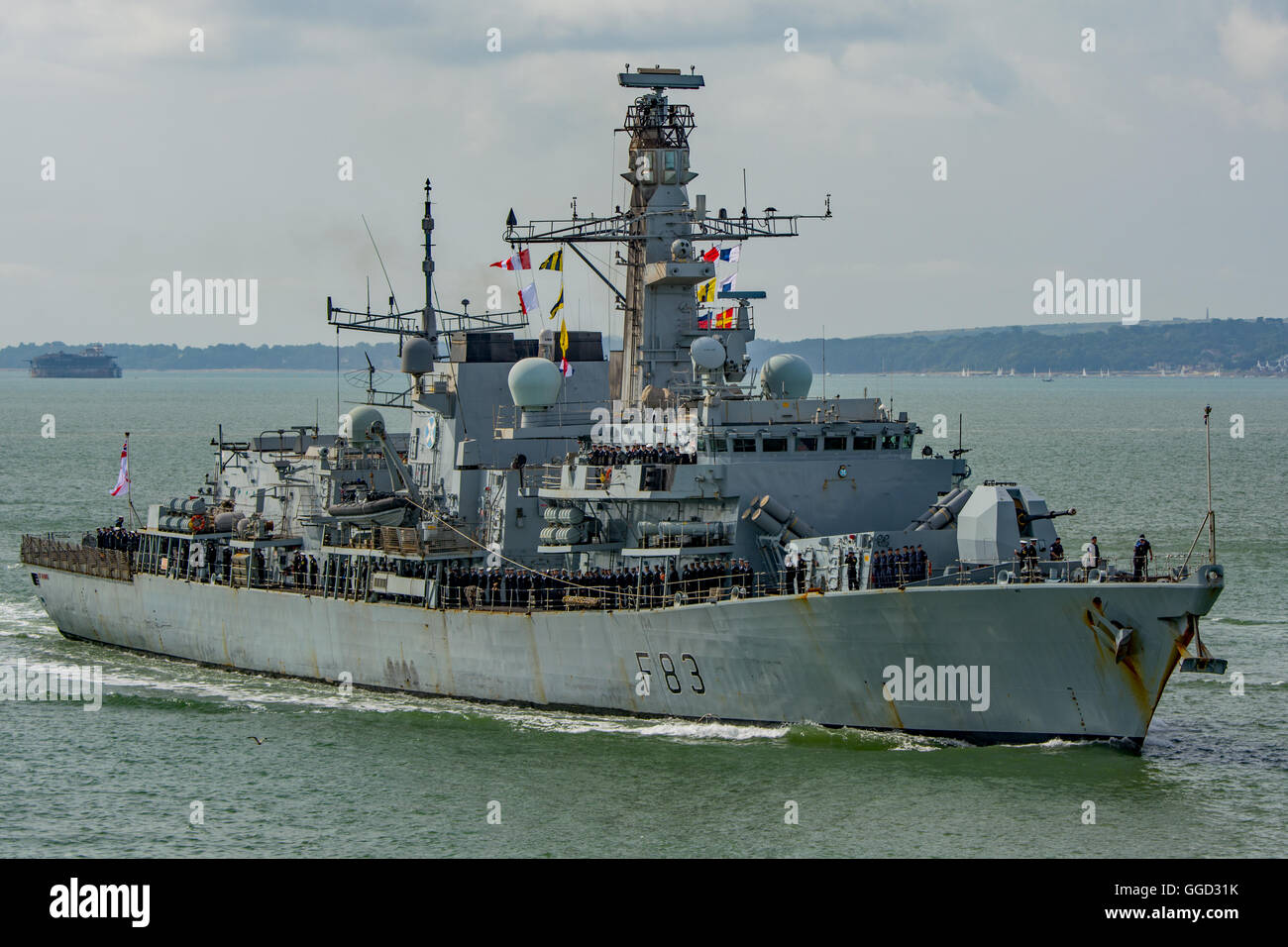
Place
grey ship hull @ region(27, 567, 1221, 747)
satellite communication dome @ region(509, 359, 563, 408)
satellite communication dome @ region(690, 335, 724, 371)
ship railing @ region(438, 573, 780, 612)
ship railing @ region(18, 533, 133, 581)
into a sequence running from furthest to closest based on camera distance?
ship railing @ region(18, 533, 133, 581), satellite communication dome @ region(509, 359, 563, 408), satellite communication dome @ region(690, 335, 724, 371), ship railing @ region(438, 573, 780, 612), grey ship hull @ region(27, 567, 1221, 747)

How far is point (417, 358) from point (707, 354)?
28.1ft

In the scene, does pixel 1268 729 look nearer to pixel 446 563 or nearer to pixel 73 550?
pixel 446 563

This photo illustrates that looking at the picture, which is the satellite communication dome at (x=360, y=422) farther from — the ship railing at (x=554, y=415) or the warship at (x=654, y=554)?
the ship railing at (x=554, y=415)

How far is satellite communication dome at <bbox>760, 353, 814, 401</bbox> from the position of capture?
1192 inches

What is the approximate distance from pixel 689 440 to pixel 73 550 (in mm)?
18945

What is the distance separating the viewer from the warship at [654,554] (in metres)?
24.2

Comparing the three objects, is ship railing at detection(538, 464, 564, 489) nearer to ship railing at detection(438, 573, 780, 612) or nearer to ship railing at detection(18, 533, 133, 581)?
ship railing at detection(438, 573, 780, 612)

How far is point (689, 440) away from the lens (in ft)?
93.7

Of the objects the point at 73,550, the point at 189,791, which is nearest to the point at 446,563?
the point at 189,791

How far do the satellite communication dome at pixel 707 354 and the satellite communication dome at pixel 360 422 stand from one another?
9004 millimetres

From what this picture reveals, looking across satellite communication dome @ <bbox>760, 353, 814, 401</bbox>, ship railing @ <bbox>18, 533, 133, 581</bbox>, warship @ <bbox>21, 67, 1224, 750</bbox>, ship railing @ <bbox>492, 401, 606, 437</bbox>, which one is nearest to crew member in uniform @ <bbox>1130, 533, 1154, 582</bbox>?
warship @ <bbox>21, 67, 1224, 750</bbox>

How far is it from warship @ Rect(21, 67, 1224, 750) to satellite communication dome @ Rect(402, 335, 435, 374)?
4.5 inches

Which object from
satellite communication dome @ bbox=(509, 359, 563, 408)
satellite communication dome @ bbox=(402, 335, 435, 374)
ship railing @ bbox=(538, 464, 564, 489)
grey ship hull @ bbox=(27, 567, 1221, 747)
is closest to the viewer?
grey ship hull @ bbox=(27, 567, 1221, 747)

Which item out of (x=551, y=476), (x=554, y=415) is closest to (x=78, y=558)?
(x=554, y=415)
